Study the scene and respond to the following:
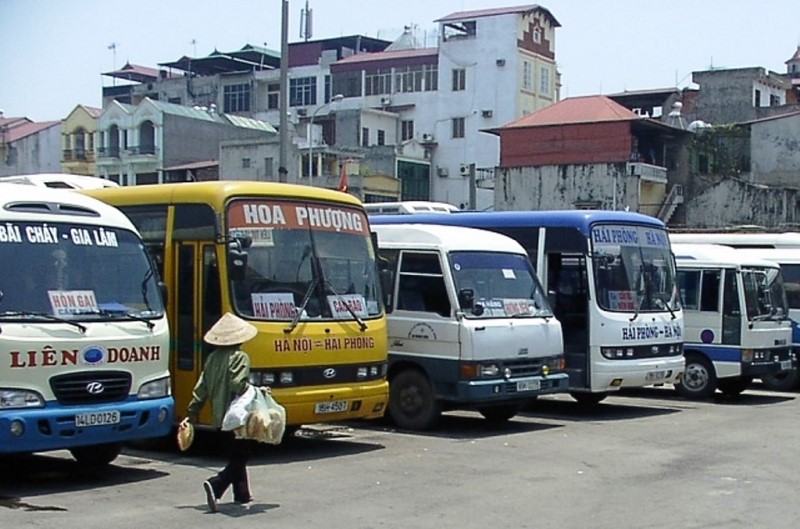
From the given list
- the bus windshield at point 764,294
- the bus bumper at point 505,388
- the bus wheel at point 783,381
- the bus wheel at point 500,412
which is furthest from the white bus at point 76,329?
the bus wheel at point 783,381

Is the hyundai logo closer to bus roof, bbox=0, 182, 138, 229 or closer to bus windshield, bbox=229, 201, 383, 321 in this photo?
bus roof, bbox=0, 182, 138, 229

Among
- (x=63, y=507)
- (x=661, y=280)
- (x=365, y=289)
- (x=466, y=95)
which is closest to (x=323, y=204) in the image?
(x=365, y=289)

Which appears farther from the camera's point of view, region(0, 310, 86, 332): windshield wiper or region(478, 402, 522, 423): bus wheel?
region(478, 402, 522, 423): bus wheel

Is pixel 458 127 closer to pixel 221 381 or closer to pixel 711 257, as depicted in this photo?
pixel 711 257

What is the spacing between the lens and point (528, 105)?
77.6m

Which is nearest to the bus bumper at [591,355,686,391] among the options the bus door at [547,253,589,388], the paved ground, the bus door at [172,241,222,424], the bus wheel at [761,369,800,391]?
the bus door at [547,253,589,388]

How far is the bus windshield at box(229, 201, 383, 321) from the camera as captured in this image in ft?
39.2

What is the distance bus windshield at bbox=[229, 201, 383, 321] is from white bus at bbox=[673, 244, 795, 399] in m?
8.17

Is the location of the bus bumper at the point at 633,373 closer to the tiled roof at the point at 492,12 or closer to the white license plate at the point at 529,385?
the white license plate at the point at 529,385

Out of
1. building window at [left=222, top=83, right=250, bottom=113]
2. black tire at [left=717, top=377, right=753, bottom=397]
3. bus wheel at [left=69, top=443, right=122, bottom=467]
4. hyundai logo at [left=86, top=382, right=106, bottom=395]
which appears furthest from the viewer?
building window at [left=222, top=83, right=250, bottom=113]

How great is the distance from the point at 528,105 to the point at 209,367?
69769mm

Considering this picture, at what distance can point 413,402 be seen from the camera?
1476 cm

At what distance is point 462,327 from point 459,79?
64388 millimetres

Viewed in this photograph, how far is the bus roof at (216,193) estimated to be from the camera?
39.7 ft
